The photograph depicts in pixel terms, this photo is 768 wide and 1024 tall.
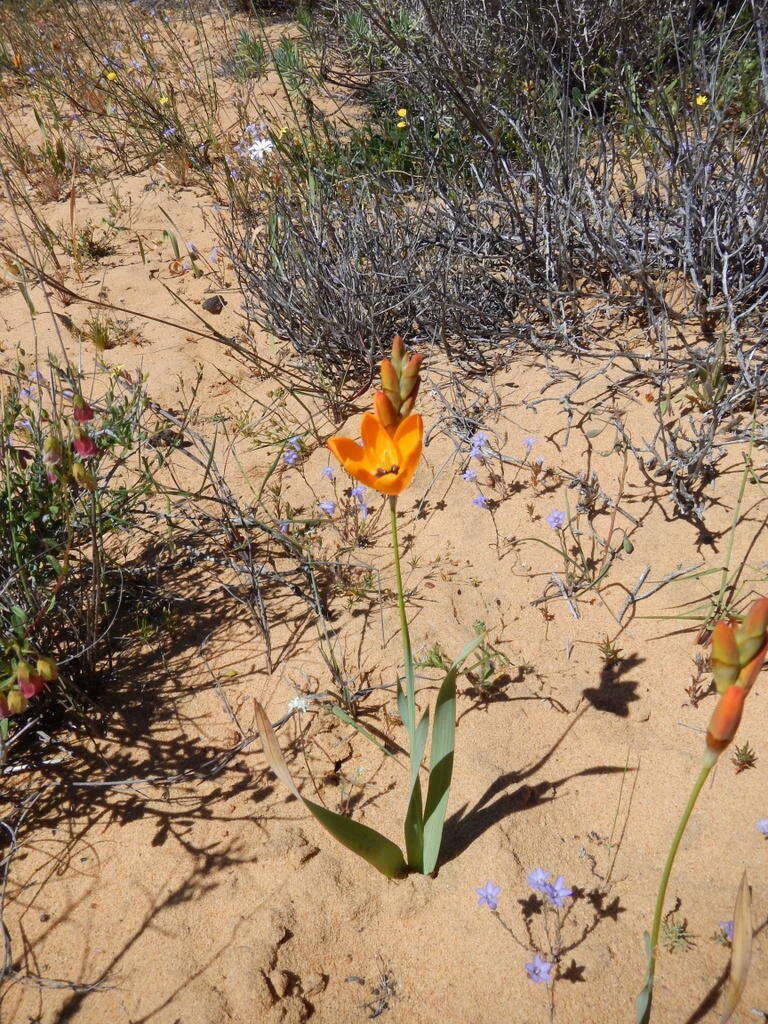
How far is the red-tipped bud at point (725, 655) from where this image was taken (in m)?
0.93

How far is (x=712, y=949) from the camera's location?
1.43 m

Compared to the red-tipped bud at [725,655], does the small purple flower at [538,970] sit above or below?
below

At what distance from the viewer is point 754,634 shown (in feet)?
2.99

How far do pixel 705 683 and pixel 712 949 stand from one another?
62cm

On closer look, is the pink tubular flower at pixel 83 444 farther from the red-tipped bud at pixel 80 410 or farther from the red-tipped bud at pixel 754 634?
the red-tipped bud at pixel 754 634

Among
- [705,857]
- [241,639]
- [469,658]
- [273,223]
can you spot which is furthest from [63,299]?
[705,857]

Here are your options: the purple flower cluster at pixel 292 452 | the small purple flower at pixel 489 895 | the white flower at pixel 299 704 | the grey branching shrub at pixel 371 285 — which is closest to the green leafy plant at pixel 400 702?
the small purple flower at pixel 489 895

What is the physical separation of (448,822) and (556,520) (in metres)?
0.96

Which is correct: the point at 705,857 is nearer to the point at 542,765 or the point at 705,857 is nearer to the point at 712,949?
the point at 712,949

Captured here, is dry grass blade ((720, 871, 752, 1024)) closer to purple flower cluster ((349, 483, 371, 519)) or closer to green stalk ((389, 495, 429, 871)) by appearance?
green stalk ((389, 495, 429, 871))

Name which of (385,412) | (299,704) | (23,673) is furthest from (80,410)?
(299,704)

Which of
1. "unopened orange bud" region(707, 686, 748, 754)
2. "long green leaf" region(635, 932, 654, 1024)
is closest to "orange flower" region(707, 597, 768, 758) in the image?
"unopened orange bud" region(707, 686, 748, 754)

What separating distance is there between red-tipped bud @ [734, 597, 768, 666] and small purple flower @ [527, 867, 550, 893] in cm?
82

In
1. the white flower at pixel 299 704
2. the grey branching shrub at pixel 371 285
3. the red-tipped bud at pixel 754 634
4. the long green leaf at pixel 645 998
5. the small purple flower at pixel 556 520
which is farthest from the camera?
the grey branching shrub at pixel 371 285
